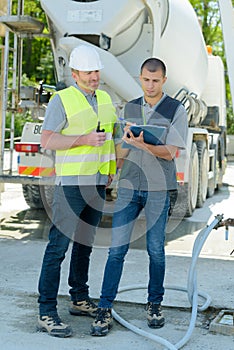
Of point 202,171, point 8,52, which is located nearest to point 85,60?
point 8,52

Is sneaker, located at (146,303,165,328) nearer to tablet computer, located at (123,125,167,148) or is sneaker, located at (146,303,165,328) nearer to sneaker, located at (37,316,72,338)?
sneaker, located at (37,316,72,338)

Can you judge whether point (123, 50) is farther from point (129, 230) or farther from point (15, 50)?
point (129, 230)

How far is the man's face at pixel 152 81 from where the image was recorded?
13.7 ft

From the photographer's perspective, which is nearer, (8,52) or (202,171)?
(8,52)

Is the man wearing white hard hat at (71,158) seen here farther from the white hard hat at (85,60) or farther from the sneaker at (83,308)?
the sneaker at (83,308)

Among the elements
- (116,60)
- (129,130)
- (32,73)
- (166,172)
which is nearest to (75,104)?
(129,130)

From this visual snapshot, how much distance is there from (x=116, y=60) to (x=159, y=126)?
3546 millimetres

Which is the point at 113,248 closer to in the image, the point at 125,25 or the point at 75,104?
the point at 75,104

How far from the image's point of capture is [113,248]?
166 inches

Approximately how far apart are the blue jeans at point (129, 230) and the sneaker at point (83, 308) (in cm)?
30

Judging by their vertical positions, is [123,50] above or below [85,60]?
above

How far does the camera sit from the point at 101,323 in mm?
4164

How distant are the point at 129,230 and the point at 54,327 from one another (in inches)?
30.2

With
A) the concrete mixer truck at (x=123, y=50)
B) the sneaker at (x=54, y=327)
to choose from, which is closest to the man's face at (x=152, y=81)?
the sneaker at (x=54, y=327)
